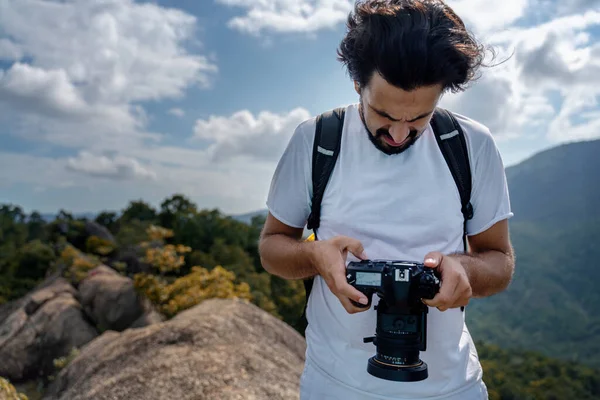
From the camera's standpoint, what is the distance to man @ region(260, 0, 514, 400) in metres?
1.86

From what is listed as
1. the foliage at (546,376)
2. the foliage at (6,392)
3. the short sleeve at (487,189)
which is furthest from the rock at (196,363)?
the foliage at (546,376)

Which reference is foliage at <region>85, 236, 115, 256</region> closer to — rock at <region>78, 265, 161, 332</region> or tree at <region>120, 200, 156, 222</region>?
tree at <region>120, 200, 156, 222</region>

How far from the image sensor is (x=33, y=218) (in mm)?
21906

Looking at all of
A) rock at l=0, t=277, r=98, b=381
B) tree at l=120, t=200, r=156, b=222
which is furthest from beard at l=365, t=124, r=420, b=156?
tree at l=120, t=200, r=156, b=222

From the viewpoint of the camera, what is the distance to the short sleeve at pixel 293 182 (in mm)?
2088

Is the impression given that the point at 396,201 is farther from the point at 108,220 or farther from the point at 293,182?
the point at 108,220

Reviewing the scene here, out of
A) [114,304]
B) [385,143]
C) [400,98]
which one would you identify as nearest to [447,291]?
[385,143]

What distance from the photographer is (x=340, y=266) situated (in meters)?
1.80

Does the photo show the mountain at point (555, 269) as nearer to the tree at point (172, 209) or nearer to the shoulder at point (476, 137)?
the tree at point (172, 209)

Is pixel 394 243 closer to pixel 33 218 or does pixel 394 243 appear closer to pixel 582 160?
pixel 33 218

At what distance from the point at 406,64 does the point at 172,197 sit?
16.5 m

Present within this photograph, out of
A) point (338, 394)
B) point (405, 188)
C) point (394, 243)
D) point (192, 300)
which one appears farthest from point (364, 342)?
point (192, 300)

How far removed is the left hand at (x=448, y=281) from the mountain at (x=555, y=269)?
48.9 meters

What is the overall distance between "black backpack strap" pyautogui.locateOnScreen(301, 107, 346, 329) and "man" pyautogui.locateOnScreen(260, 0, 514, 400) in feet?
0.08
